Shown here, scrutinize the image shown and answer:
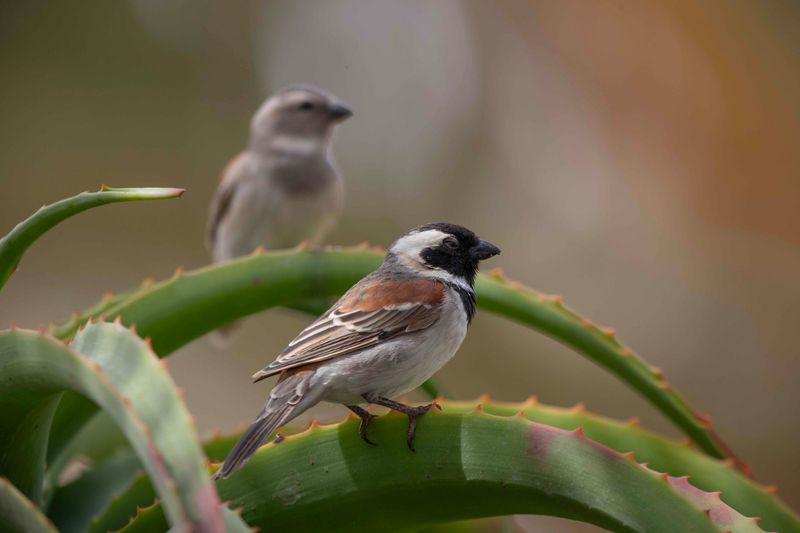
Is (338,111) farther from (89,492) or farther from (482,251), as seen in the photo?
(89,492)

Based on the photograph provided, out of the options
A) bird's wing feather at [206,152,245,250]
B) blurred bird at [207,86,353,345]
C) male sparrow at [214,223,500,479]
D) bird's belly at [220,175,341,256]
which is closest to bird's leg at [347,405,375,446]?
male sparrow at [214,223,500,479]

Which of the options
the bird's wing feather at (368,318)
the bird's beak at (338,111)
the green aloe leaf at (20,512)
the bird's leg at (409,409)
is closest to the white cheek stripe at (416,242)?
the bird's wing feather at (368,318)

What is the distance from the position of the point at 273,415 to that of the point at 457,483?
46cm

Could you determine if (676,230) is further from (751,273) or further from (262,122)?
(262,122)

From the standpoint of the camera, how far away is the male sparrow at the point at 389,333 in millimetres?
1943

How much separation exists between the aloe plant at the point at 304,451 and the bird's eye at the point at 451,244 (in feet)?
0.88

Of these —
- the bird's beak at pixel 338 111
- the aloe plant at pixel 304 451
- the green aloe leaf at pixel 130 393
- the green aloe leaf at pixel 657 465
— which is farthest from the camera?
the bird's beak at pixel 338 111

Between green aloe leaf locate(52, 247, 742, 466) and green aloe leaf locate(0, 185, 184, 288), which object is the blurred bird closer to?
green aloe leaf locate(52, 247, 742, 466)

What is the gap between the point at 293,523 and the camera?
5.13 ft

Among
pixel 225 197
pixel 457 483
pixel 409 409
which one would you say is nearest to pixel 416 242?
pixel 409 409

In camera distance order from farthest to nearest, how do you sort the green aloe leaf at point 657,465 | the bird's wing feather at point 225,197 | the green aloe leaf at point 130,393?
the bird's wing feather at point 225,197 < the green aloe leaf at point 657,465 < the green aloe leaf at point 130,393

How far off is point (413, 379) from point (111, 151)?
5099 millimetres

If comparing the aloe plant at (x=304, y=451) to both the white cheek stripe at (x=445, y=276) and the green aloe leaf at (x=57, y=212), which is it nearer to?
the green aloe leaf at (x=57, y=212)

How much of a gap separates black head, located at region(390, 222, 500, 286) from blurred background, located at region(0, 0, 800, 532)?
4052 millimetres
